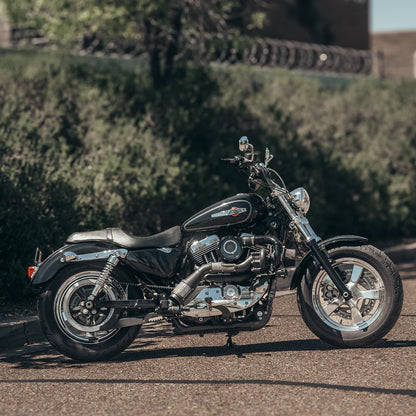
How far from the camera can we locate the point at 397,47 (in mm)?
47000

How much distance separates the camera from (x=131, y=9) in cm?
1316

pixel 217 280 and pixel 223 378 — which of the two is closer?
pixel 223 378

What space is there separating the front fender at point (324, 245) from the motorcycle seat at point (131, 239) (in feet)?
3.49

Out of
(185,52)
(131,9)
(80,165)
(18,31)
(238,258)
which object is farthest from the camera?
(18,31)

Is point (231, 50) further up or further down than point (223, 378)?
further up

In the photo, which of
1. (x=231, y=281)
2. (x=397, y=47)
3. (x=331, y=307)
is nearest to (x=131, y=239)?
(x=231, y=281)

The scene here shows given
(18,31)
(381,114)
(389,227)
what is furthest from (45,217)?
(18,31)

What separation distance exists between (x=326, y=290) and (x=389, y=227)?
7.79 metres

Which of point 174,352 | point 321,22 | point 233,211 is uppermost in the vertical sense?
point 321,22

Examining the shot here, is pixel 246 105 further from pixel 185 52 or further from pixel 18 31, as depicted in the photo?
pixel 18 31

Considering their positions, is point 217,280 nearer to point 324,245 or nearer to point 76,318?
point 324,245

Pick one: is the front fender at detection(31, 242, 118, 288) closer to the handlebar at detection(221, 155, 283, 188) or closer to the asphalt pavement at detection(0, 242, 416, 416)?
the asphalt pavement at detection(0, 242, 416, 416)

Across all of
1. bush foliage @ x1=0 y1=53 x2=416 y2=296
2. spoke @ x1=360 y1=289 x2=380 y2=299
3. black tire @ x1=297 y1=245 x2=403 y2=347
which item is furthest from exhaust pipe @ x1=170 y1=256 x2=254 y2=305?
bush foliage @ x1=0 y1=53 x2=416 y2=296

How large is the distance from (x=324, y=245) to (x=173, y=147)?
17.3ft
